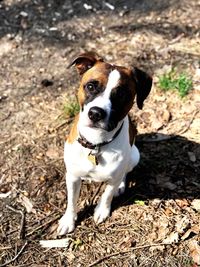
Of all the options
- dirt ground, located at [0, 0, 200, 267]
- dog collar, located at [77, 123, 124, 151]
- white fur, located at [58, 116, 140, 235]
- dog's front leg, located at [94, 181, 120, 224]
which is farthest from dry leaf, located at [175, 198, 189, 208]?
dog collar, located at [77, 123, 124, 151]

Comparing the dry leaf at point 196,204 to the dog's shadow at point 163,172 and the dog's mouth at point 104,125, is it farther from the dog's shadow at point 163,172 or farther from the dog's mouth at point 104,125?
the dog's mouth at point 104,125

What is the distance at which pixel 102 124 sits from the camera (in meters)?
3.24

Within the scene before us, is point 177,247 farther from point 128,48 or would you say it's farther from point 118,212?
point 128,48

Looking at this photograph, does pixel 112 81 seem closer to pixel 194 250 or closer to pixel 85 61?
pixel 85 61

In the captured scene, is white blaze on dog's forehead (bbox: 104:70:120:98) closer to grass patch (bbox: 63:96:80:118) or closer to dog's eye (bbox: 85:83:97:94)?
dog's eye (bbox: 85:83:97:94)

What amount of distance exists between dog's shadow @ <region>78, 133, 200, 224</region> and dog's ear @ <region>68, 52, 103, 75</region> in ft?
4.55

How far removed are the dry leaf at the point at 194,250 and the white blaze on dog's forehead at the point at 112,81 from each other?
162cm

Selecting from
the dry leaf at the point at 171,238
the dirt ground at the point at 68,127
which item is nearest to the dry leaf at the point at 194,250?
the dirt ground at the point at 68,127

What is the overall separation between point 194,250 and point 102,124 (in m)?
1.52

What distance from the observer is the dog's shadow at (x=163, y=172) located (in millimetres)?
4492

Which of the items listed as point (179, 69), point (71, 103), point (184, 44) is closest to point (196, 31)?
point (184, 44)

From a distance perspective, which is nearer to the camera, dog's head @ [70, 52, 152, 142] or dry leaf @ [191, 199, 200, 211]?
dog's head @ [70, 52, 152, 142]

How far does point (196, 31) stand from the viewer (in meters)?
6.29

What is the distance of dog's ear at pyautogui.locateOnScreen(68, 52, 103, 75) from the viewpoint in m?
3.48
